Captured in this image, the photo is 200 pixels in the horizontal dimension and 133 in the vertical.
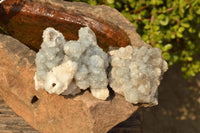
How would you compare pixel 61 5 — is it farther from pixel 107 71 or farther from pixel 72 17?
pixel 107 71

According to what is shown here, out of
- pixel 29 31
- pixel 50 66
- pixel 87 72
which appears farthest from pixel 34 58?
pixel 29 31

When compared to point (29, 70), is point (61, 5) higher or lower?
higher

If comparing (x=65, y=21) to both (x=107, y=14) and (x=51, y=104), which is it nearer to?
(x=107, y=14)

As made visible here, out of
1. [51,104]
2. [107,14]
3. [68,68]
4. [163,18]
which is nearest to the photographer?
[68,68]

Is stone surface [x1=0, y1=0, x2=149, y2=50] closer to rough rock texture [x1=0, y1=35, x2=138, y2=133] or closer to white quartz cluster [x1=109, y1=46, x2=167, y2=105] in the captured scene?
white quartz cluster [x1=109, y1=46, x2=167, y2=105]

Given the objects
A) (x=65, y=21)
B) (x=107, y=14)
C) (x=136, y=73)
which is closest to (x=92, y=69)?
(x=136, y=73)

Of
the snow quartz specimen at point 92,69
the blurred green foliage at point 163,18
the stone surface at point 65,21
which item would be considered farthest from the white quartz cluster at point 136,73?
the blurred green foliage at point 163,18
